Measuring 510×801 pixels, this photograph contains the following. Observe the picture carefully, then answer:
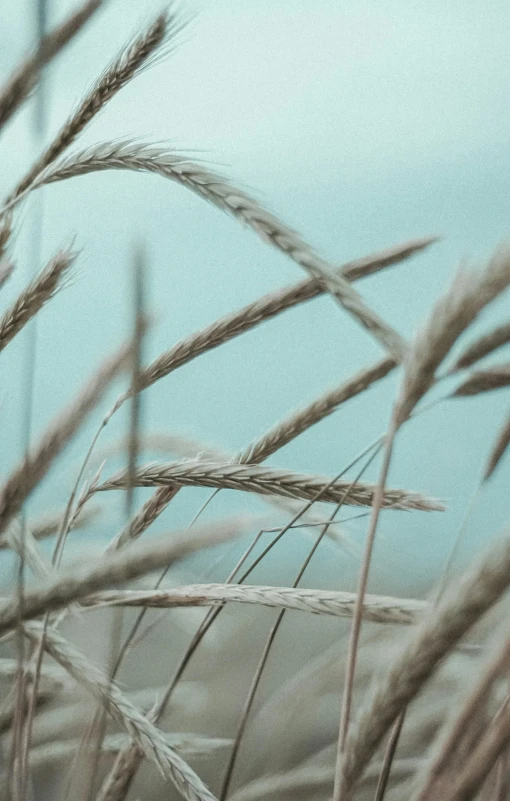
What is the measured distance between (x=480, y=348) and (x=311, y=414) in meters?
0.19

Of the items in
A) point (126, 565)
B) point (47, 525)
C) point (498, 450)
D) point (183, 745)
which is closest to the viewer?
point (126, 565)

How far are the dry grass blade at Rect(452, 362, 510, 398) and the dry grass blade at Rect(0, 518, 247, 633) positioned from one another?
16 cm

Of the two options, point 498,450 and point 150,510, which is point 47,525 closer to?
point 150,510

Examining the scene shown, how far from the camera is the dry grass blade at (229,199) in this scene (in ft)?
1.14

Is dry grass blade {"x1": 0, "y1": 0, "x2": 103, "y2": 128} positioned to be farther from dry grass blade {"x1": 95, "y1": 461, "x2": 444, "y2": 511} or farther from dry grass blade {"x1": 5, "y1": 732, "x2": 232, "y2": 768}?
dry grass blade {"x1": 5, "y1": 732, "x2": 232, "y2": 768}

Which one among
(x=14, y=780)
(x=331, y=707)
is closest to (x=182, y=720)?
(x=331, y=707)

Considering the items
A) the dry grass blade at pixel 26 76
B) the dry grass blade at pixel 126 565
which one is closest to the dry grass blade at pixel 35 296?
the dry grass blade at pixel 26 76

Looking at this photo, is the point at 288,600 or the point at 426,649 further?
the point at 288,600

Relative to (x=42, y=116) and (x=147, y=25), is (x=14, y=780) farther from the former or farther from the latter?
(x=147, y=25)

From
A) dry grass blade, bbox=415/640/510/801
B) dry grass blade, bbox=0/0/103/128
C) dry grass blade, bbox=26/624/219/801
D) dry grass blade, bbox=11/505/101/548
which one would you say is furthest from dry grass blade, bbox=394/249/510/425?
dry grass blade, bbox=11/505/101/548

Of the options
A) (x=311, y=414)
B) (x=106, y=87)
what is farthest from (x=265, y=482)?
(x=106, y=87)

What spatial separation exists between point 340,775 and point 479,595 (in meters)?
0.11

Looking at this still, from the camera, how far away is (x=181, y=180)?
45cm

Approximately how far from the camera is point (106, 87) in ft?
1.70
